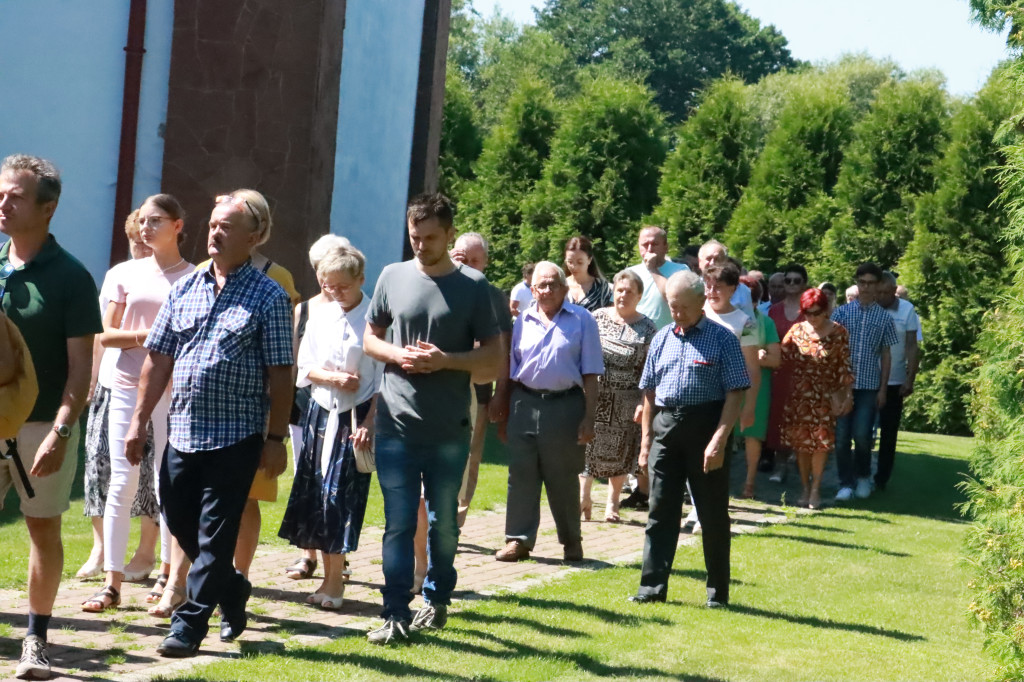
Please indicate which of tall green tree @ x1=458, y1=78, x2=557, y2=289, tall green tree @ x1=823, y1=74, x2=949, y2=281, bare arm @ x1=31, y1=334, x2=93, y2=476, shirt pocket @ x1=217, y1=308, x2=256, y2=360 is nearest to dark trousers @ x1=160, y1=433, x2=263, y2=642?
shirt pocket @ x1=217, y1=308, x2=256, y2=360

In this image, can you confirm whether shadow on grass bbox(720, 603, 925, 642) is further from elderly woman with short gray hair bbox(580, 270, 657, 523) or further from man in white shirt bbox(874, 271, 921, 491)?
man in white shirt bbox(874, 271, 921, 491)

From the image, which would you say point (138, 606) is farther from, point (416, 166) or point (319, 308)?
point (416, 166)

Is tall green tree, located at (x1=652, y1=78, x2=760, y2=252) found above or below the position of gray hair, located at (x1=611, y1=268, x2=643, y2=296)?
above

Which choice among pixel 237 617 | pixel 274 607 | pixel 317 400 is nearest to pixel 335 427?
pixel 317 400

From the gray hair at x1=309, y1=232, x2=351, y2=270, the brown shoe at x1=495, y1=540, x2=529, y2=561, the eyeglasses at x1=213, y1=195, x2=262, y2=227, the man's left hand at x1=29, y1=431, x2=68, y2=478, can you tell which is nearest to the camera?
the man's left hand at x1=29, y1=431, x2=68, y2=478

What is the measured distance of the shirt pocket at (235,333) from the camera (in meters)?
6.01

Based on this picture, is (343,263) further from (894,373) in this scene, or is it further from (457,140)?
(457,140)

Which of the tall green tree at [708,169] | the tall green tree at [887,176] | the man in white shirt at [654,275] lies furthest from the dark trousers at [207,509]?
the tall green tree at [887,176]

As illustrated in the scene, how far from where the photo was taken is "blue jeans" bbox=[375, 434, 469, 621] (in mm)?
6668

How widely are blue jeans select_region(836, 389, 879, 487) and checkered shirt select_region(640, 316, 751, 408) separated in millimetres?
6060

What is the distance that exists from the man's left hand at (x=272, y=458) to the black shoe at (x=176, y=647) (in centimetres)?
81

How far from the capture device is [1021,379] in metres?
6.14

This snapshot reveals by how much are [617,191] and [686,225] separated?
128 centimetres

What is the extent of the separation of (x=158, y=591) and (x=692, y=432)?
3144 millimetres
